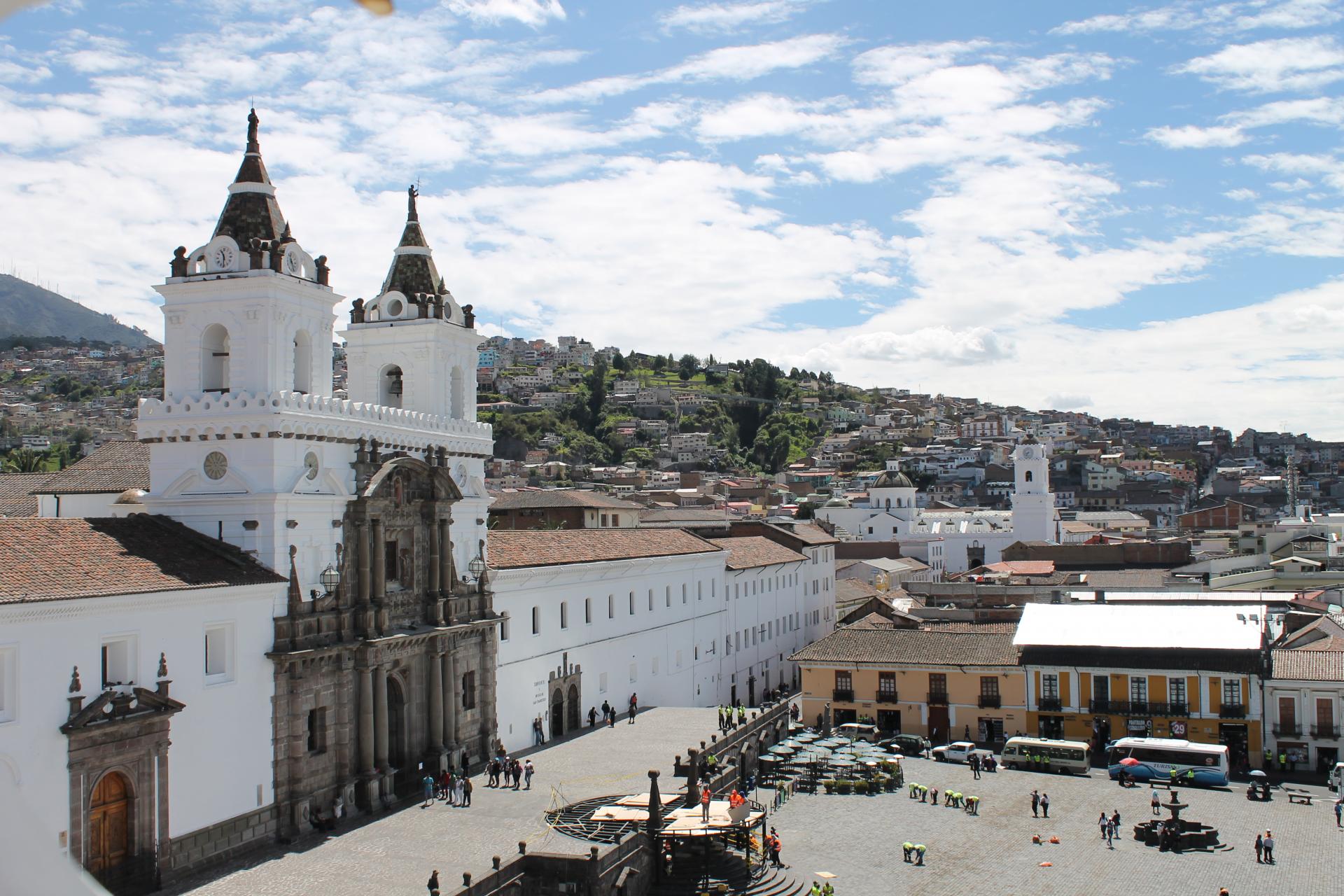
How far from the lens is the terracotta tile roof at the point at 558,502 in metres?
63.8

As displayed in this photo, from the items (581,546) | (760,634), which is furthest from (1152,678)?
(581,546)

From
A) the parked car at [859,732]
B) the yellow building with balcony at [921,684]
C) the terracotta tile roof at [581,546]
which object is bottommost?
the parked car at [859,732]

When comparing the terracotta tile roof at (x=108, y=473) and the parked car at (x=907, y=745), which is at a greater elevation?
the terracotta tile roof at (x=108, y=473)

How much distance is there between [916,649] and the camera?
47.9m

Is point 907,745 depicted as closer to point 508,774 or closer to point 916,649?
point 916,649

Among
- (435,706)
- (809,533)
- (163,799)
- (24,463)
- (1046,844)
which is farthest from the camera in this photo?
(24,463)

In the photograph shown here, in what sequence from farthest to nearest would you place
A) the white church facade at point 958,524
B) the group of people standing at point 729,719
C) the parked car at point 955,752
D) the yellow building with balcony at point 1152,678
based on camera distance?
the white church facade at point 958,524
the yellow building with balcony at point 1152,678
the parked car at point 955,752
the group of people standing at point 729,719

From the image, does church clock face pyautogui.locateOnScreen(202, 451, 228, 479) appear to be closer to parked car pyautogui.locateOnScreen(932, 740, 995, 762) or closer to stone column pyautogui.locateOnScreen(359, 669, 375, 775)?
stone column pyautogui.locateOnScreen(359, 669, 375, 775)

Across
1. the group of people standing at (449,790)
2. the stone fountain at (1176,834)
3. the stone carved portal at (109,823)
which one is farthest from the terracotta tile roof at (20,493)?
the stone fountain at (1176,834)

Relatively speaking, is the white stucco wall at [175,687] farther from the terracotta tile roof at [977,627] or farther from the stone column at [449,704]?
the terracotta tile roof at [977,627]

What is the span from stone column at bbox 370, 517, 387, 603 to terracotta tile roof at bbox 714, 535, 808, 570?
26806 mm

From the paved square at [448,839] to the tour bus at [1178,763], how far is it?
1551cm

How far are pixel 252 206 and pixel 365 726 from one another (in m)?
12.6

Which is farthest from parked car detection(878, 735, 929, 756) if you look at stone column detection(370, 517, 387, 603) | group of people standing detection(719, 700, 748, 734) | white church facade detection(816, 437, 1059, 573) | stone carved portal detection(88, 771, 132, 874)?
white church facade detection(816, 437, 1059, 573)
